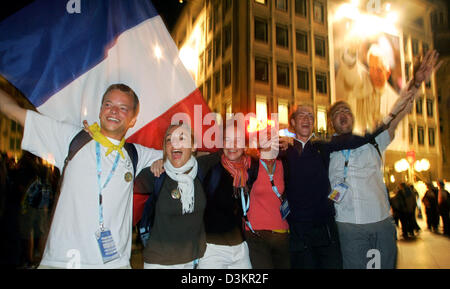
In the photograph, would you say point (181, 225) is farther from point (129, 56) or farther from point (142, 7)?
point (142, 7)

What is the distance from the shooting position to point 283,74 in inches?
664

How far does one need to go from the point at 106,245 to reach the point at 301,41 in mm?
16820

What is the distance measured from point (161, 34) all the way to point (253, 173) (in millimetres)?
1695

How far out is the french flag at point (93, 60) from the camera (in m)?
2.28

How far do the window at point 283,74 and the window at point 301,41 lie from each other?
1263 millimetres

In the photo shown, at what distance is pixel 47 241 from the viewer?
183 centimetres

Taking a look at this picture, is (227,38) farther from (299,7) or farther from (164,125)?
(164,125)

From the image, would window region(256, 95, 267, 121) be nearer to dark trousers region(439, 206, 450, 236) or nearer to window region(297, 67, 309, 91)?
window region(297, 67, 309, 91)

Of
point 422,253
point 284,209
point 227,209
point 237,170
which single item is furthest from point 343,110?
point 422,253

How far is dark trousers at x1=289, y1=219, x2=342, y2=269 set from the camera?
2477 mm

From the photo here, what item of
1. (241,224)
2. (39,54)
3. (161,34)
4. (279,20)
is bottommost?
(241,224)

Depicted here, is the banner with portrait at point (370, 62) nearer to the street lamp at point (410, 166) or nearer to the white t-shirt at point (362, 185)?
the white t-shirt at point (362, 185)

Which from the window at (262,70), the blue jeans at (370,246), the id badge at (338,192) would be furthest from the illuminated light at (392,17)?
the window at (262,70)

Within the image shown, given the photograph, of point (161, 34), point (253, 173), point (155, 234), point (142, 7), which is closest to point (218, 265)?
point (155, 234)
